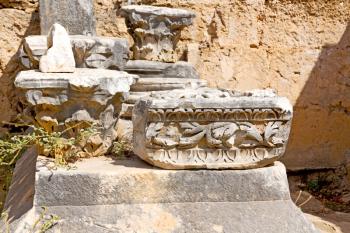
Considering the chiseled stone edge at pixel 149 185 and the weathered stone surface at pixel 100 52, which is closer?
the chiseled stone edge at pixel 149 185

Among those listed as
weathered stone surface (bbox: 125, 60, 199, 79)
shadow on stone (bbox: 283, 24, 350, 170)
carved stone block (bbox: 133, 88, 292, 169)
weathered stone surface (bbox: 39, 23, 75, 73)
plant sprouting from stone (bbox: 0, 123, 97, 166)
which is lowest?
shadow on stone (bbox: 283, 24, 350, 170)

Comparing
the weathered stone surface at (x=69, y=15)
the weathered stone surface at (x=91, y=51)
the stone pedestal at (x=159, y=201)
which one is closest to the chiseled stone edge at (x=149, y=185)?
the stone pedestal at (x=159, y=201)

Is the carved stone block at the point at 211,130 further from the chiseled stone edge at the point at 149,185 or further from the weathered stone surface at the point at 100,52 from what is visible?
the weathered stone surface at the point at 100,52

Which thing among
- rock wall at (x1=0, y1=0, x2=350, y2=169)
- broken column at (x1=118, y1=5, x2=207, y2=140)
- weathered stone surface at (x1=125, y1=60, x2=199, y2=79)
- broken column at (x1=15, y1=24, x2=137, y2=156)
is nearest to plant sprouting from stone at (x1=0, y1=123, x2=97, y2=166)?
broken column at (x1=15, y1=24, x2=137, y2=156)

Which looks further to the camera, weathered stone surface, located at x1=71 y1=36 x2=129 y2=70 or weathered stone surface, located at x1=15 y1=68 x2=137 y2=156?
weathered stone surface, located at x1=71 y1=36 x2=129 y2=70

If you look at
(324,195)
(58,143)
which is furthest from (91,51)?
(324,195)

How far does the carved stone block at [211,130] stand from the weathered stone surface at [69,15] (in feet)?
7.54

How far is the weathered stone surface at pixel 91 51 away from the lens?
159 inches

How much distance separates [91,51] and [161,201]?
5.49ft

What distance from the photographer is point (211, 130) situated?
2.85 meters

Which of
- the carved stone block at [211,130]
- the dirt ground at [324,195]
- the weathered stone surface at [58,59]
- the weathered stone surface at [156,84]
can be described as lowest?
the dirt ground at [324,195]

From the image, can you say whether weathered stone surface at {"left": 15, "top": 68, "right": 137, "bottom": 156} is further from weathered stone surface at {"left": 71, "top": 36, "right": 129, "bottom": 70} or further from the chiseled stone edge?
weathered stone surface at {"left": 71, "top": 36, "right": 129, "bottom": 70}

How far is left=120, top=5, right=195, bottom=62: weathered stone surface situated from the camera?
498 cm

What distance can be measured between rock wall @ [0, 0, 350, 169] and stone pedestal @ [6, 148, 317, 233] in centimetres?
333
